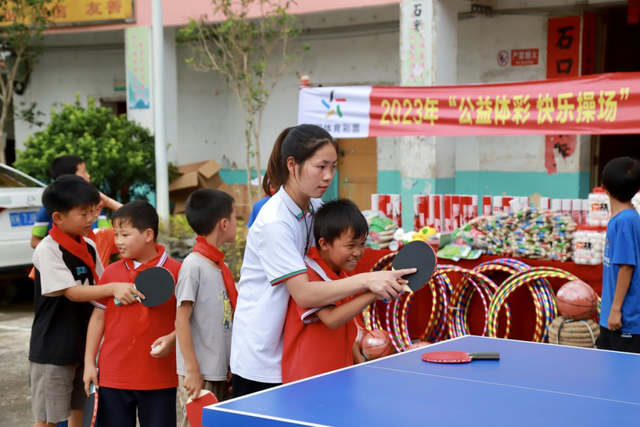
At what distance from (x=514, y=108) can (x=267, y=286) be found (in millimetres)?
4156

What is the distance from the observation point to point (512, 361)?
10.5 ft

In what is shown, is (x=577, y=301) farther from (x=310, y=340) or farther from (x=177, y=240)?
(x=177, y=240)

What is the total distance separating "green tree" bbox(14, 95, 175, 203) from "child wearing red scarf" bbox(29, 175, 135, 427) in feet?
25.0

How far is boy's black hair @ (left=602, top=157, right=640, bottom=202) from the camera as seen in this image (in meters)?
4.48

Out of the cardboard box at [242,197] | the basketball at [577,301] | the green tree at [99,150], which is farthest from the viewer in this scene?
the cardboard box at [242,197]

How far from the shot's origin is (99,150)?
1166 centimetres

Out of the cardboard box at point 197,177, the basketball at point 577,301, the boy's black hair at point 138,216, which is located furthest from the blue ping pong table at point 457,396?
the cardboard box at point 197,177

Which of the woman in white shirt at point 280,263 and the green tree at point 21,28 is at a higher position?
the green tree at point 21,28

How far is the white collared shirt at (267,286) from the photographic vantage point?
112 inches

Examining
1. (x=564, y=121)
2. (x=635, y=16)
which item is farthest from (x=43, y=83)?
(x=564, y=121)

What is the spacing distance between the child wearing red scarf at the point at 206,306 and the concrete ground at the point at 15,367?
5.76 feet

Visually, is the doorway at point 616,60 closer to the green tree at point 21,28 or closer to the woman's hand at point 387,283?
the green tree at point 21,28

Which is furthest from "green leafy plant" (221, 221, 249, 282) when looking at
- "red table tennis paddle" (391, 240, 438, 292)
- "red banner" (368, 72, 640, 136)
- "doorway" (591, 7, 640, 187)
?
"red table tennis paddle" (391, 240, 438, 292)

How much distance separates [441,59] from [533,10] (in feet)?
5.68
